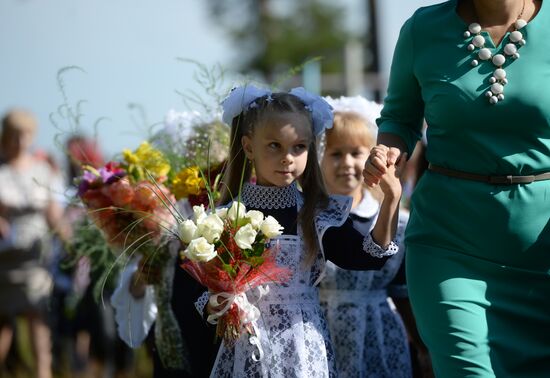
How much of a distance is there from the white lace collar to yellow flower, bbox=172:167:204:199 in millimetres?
602

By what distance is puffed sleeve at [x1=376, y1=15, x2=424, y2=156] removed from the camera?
3965 millimetres

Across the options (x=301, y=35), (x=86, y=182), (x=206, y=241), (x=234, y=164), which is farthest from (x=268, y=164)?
(x=301, y=35)

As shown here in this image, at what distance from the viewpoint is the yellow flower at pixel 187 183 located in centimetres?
501

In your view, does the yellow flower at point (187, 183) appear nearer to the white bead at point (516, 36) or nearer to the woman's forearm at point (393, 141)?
the woman's forearm at point (393, 141)

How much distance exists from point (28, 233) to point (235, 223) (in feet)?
16.4

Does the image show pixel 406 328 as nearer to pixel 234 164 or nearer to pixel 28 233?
pixel 234 164

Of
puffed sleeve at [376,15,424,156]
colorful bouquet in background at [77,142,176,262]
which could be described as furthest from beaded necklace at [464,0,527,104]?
colorful bouquet in background at [77,142,176,262]

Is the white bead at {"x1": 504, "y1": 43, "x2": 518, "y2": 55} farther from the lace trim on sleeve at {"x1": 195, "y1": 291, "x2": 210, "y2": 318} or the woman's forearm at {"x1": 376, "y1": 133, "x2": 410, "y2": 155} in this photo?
the lace trim on sleeve at {"x1": 195, "y1": 291, "x2": 210, "y2": 318}

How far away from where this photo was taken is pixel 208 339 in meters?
4.92

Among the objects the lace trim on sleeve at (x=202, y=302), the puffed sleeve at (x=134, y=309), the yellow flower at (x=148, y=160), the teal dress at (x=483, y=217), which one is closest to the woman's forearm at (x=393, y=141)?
the teal dress at (x=483, y=217)

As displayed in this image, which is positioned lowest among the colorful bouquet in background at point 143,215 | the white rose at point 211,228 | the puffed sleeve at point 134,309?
the puffed sleeve at point 134,309

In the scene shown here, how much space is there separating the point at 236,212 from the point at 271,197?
1.30 feet

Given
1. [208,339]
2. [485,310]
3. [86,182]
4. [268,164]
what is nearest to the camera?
[485,310]

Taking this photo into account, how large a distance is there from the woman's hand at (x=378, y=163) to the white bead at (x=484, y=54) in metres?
0.45
